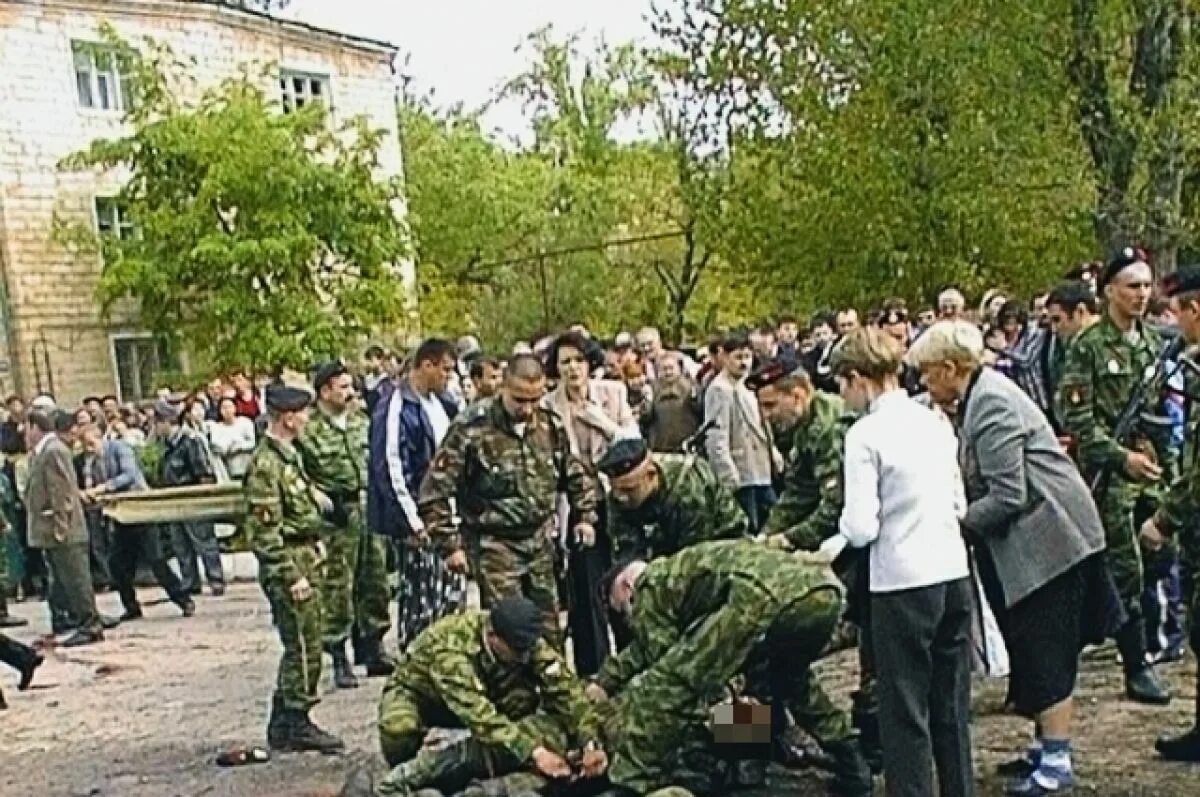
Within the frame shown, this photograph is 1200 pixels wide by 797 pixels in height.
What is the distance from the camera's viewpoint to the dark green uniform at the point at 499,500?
6891 millimetres

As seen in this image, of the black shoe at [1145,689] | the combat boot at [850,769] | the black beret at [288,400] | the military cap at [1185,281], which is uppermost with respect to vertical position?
the military cap at [1185,281]

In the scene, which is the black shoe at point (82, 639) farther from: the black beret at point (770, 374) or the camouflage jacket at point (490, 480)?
the black beret at point (770, 374)

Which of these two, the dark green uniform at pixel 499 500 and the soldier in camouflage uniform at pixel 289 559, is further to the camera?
the soldier in camouflage uniform at pixel 289 559

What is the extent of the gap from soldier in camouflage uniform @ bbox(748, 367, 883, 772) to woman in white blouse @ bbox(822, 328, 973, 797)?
2.88 feet

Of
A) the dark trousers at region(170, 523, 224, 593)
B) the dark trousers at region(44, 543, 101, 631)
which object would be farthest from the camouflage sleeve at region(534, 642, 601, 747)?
the dark trousers at region(170, 523, 224, 593)

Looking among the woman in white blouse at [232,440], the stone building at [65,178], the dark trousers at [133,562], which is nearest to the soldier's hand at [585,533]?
the dark trousers at [133,562]

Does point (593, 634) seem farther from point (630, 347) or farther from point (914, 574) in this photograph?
point (630, 347)

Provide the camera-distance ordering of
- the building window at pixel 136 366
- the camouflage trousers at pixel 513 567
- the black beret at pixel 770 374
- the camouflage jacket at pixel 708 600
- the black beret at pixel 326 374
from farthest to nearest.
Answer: the building window at pixel 136 366
the black beret at pixel 326 374
the camouflage trousers at pixel 513 567
the black beret at pixel 770 374
the camouflage jacket at pixel 708 600

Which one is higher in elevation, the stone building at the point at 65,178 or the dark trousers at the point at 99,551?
the stone building at the point at 65,178

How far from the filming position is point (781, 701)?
5.94 metres

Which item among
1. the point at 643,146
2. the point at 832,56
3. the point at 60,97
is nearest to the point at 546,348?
the point at 832,56

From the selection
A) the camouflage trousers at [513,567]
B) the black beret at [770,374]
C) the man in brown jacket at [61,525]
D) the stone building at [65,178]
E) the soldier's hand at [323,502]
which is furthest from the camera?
the stone building at [65,178]

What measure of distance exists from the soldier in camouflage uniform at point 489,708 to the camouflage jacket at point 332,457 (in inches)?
99.4

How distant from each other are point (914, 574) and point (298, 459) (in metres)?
3.74
